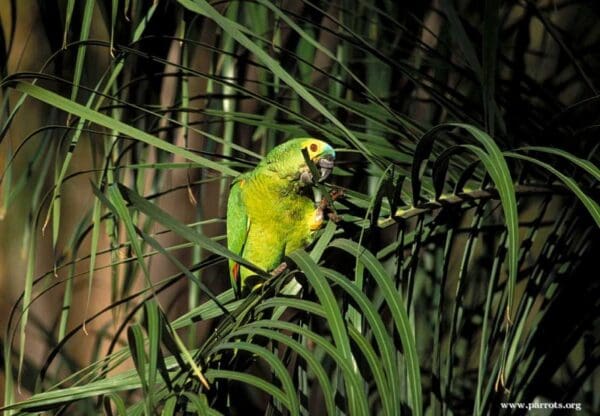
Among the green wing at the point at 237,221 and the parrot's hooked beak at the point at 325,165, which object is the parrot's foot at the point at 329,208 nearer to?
the parrot's hooked beak at the point at 325,165

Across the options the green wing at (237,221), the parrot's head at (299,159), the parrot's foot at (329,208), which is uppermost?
the parrot's head at (299,159)

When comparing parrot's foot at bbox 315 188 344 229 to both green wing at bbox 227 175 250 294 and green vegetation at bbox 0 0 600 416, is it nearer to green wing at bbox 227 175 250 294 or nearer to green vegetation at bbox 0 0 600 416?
green vegetation at bbox 0 0 600 416

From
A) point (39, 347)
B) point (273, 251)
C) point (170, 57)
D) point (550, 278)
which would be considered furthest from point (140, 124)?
point (39, 347)

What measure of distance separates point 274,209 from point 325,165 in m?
0.18

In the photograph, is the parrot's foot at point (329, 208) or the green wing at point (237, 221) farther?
the green wing at point (237, 221)

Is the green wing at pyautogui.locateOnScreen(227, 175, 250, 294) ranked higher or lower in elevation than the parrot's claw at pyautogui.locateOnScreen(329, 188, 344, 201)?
lower

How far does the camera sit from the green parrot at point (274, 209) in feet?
3.75

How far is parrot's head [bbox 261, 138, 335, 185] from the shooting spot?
1.08m

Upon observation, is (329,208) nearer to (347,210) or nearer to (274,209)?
(347,210)

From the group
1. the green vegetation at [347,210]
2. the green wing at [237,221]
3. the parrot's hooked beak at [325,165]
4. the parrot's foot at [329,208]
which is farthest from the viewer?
the green wing at [237,221]

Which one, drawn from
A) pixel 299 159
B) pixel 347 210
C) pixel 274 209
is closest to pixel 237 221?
pixel 274 209

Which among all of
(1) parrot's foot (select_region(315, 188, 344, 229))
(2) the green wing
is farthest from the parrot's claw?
(2) the green wing

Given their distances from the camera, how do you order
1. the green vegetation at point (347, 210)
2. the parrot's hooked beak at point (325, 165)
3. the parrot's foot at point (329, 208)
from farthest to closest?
the parrot's hooked beak at point (325, 165), the parrot's foot at point (329, 208), the green vegetation at point (347, 210)

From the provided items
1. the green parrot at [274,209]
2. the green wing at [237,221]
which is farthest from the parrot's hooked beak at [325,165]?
the green wing at [237,221]
